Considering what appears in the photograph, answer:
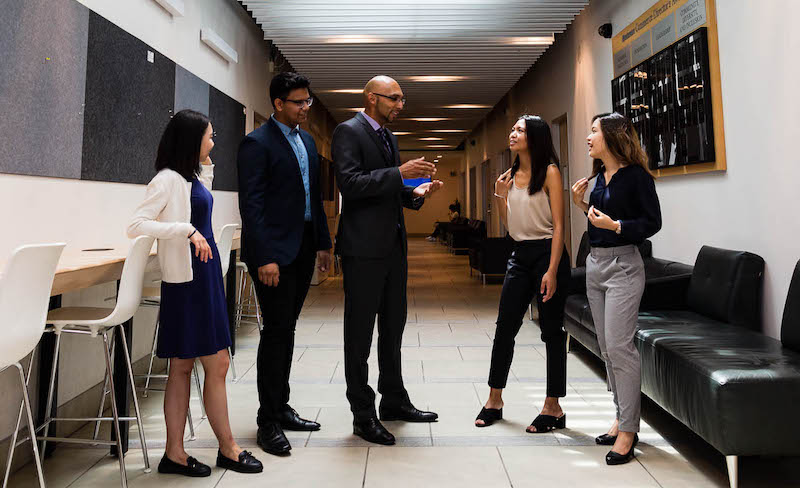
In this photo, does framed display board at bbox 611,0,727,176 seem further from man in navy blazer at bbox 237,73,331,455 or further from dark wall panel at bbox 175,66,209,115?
dark wall panel at bbox 175,66,209,115

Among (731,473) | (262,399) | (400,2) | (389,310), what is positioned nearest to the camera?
(731,473)

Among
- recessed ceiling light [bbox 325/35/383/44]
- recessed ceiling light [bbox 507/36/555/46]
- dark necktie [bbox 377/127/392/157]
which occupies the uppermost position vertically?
recessed ceiling light [bbox 507/36/555/46]

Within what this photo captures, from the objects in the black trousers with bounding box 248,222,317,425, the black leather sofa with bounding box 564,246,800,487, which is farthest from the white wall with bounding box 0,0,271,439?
the black leather sofa with bounding box 564,246,800,487

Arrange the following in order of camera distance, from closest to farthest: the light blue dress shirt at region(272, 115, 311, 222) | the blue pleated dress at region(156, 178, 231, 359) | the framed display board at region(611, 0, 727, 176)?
the blue pleated dress at region(156, 178, 231, 359)
the light blue dress shirt at region(272, 115, 311, 222)
the framed display board at region(611, 0, 727, 176)

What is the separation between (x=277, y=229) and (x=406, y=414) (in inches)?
47.4

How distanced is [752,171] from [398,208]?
7.31 feet

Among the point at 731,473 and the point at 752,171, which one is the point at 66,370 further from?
the point at 752,171

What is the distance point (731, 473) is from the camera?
2117 millimetres

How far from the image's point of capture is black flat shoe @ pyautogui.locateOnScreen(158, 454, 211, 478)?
2316mm

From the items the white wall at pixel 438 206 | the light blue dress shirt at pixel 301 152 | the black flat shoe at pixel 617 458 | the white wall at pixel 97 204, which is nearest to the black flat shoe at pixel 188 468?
the white wall at pixel 97 204

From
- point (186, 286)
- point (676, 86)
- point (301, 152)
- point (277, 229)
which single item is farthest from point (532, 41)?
point (186, 286)

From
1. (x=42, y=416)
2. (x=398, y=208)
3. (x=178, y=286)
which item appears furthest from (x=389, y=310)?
(x=42, y=416)

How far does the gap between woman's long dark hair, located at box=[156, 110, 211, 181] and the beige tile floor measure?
1.27 meters

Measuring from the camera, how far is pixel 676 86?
4184 mm
